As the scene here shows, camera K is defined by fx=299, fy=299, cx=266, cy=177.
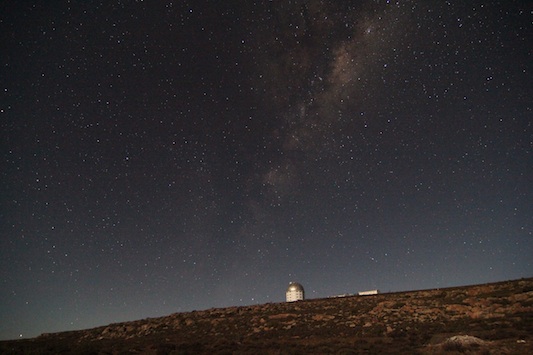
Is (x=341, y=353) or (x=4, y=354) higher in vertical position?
(x=4, y=354)

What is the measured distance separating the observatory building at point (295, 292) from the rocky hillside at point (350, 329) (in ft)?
61.0

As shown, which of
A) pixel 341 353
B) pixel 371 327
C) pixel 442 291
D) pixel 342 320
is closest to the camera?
pixel 341 353

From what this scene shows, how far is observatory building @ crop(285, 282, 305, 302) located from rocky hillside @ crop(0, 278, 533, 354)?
18578mm

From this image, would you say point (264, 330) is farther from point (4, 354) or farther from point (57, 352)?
point (4, 354)

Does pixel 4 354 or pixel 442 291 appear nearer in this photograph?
pixel 4 354

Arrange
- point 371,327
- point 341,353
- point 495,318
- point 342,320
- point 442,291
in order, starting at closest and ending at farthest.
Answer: point 341,353 → point 495,318 → point 371,327 → point 342,320 → point 442,291

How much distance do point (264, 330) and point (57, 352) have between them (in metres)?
16.1

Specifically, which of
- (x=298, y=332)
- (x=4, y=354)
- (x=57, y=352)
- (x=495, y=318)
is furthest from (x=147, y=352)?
(x=495, y=318)

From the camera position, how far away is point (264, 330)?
27.1m

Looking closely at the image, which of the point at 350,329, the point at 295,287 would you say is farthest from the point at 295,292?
the point at 350,329

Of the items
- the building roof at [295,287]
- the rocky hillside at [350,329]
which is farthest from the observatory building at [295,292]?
the rocky hillside at [350,329]

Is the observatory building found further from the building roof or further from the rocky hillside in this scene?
the rocky hillside

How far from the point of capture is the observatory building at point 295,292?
56.1 m

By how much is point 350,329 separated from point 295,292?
112 ft
